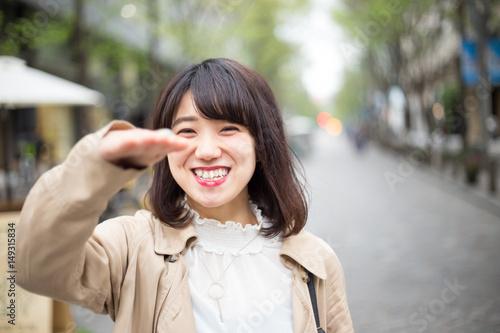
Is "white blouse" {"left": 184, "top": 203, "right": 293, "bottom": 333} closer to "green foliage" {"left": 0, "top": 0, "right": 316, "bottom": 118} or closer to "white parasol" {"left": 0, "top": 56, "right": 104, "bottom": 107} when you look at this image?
"white parasol" {"left": 0, "top": 56, "right": 104, "bottom": 107}

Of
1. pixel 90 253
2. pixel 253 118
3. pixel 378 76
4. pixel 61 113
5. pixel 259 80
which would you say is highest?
pixel 378 76

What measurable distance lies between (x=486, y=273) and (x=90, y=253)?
6.04 m

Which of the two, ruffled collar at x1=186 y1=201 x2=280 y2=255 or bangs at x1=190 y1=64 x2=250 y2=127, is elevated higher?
bangs at x1=190 y1=64 x2=250 y2=127

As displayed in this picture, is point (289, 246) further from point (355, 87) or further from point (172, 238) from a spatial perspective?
point (355, 87)

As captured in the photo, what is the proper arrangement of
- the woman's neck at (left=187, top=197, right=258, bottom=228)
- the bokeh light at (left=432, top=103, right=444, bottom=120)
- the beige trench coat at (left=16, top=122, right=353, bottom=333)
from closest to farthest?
1. the beige trench coat at (left=16, top=122, right=353, bottom=333)
2. the woman's neck at (left=187, top=197, right=258, bottom=228)
3. the bokeh light at (left=432, top=103, right=444, bottom=120)

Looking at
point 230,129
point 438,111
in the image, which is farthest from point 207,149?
point 438,111

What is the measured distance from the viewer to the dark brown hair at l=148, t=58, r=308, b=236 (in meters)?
1.67

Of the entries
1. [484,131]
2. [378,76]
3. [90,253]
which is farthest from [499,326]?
[378,76]

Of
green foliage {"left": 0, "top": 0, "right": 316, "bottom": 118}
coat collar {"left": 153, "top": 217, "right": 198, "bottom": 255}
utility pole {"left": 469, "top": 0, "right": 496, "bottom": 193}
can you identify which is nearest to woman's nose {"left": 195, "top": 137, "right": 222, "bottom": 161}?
coat collar {"left": 153, "top": 217, "right": 198, "bottom": 255}

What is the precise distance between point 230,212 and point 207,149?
35 cm

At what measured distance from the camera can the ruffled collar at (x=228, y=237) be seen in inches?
69.6

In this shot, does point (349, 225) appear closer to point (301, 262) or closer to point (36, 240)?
point (301, 262)

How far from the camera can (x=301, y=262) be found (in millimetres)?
1709

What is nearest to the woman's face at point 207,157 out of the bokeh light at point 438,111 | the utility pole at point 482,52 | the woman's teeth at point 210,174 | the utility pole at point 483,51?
the woman's teeth at point 210,174
